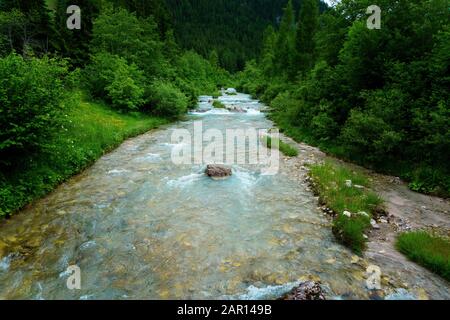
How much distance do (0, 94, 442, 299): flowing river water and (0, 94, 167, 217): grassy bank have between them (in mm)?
419

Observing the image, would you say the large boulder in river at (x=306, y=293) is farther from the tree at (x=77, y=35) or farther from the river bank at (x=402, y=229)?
the tree at (x=77, y=35)

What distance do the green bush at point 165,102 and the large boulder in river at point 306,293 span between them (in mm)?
21314

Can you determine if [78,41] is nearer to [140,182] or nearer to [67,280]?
[140,182]

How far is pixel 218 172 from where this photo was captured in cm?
1167

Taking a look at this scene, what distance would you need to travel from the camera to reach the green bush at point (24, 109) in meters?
8.19

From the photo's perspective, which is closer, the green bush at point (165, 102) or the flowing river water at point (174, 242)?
the flowing river water at point (174, 242)

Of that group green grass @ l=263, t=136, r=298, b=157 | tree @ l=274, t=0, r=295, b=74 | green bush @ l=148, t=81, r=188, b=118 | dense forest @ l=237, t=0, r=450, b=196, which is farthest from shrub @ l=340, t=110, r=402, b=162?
tree @ l=274, t=0, r=295, b=74

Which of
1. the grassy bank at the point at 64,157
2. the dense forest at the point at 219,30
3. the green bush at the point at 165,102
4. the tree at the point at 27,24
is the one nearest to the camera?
the grassy bank at the point at 64,157

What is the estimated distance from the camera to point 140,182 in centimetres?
1102

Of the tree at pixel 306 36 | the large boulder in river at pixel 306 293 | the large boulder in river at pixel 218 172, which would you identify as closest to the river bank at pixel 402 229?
the large boulder in river at pixel 306 293

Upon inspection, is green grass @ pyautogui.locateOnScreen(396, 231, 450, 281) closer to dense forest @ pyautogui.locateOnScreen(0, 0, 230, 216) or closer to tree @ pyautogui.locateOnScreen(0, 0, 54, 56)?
dense forest @ pyautogui.locateOnScreen(0, 0, 230, 216)

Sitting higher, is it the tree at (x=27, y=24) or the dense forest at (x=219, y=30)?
the dense forest at (x=219, y=30)

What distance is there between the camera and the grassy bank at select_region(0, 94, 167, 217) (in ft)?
27.9

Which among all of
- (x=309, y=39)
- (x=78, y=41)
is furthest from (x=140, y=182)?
(x=309, y=39)
